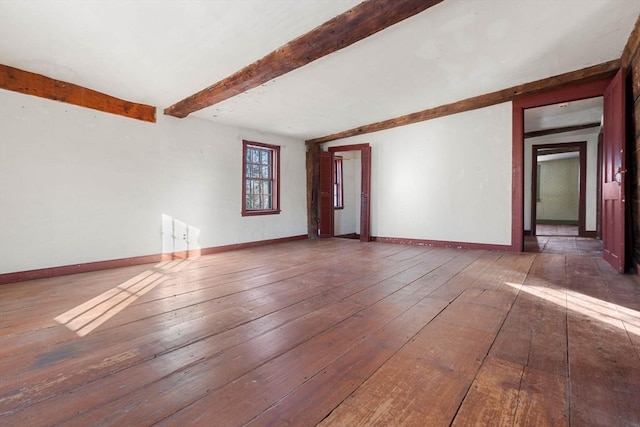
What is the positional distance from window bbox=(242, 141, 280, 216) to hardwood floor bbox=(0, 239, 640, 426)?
301 cm

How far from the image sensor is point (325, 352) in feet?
5.31

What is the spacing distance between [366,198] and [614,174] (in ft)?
12.6

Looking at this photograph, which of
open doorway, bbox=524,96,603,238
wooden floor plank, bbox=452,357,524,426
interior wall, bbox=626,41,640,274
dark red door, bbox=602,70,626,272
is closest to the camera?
wooden floor plank, bbox=452,357,524,426

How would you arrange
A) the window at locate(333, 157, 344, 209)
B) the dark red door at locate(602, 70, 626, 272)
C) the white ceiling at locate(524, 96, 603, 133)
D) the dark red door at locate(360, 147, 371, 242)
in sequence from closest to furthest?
the dark red door at locate(602, 70, 626, 272), the white ceiling at locate(524, 96, 603, 133), the dark red door at locate(360, 147, 371, 242), the window at locate(333, 157, 344, 209)

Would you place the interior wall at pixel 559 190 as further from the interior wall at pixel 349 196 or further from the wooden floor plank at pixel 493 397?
the wooden floor plank at pixel 493 397

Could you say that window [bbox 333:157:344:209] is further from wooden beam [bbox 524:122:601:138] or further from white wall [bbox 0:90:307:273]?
wooden beam [bbox 524:122:601:138]

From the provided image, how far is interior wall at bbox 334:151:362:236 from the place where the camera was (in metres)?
8.18

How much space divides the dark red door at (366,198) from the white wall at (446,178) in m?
0.11

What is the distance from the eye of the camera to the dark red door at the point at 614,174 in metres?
3.32

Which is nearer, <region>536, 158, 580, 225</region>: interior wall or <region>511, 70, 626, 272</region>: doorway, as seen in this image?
<region>511, 70, 626, 272</region>: doorway

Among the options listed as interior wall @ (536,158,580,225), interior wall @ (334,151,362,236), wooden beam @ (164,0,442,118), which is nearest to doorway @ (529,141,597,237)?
interior wall @ (536,158,580,225)

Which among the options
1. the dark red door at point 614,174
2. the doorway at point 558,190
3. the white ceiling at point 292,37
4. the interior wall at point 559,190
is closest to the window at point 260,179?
the white ceiling at point 292,37

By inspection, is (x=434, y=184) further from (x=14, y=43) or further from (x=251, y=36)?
(x=14, y=43)

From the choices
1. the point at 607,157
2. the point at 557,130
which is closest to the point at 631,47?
the point at 607,157
